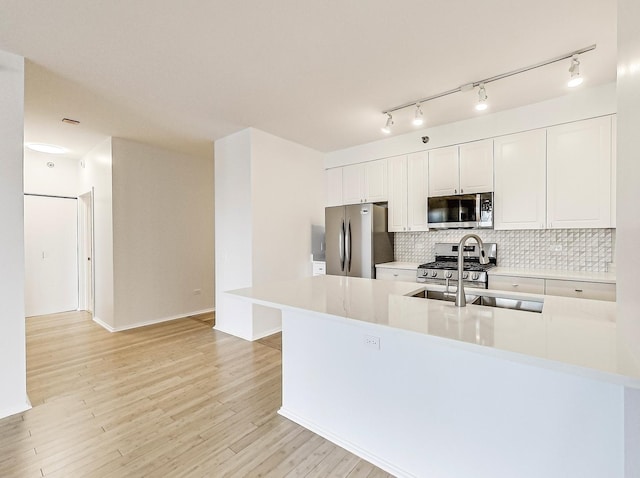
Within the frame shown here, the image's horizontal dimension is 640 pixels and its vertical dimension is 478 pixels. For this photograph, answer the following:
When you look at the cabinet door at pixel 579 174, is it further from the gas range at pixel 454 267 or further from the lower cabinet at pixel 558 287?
the gas range at pixel 454 267

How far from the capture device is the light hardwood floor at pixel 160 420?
5.66 feet

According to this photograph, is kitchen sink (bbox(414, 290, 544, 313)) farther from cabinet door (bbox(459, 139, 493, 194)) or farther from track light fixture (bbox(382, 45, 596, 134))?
cabinet door (bbox(459, 139, 493, 194))

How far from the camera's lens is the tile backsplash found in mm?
3102

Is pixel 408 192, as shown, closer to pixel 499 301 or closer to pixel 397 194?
pixel 397 194

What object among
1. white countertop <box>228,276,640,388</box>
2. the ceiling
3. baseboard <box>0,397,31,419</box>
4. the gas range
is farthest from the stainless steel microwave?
baseboard <box>0,397,31,419</box>

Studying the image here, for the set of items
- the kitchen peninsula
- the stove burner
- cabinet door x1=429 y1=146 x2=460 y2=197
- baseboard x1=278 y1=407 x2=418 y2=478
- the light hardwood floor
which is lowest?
the light hardwood floor

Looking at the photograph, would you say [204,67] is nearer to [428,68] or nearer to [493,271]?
Answer: [428,68]

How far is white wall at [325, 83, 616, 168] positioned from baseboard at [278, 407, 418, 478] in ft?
11.3

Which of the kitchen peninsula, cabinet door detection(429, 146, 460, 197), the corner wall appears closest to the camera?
the corner wall

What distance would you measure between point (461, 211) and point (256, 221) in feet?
8.27

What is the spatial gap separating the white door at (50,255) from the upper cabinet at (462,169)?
6.03 metres

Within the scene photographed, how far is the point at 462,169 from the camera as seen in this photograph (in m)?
3.70

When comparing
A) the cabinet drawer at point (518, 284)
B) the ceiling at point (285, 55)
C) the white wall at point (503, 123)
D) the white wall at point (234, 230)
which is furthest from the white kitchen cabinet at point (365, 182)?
the cabinet drawer at point (518, 284)

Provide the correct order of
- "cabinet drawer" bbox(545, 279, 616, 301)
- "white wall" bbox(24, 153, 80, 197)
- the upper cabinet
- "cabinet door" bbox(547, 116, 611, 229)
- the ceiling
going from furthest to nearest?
"white wall" bbox(24, 153, 80, 197) → the upper cabinet → "cabinet door" bbox(547, 116, 611, 229) → "cabinet drawer" bbox(545, 279, 616, 301) → the ceiling
